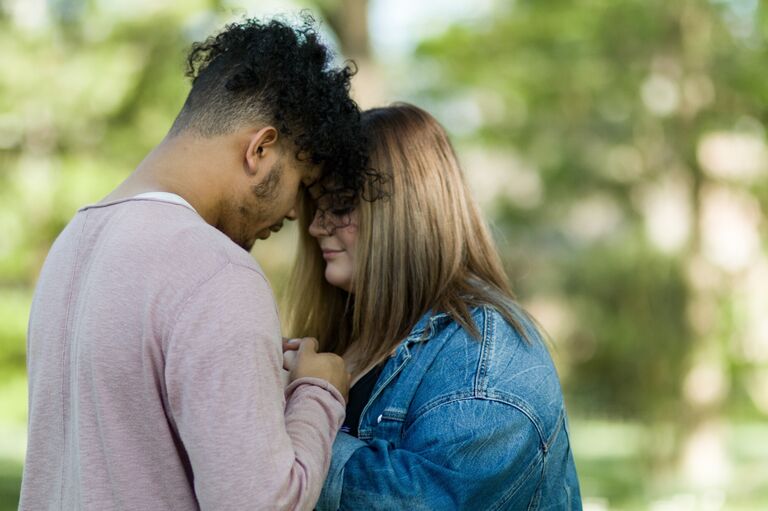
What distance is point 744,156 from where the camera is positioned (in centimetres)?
957

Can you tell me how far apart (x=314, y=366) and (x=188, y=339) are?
48 centimetres

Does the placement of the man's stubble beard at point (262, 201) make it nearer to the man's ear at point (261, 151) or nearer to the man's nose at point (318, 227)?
the man's ear at point (261, 151)

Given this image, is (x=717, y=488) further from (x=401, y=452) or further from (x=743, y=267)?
(x=401, y=452)

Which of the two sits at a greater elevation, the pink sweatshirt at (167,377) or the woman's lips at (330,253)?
the woman's lips at (330,253)

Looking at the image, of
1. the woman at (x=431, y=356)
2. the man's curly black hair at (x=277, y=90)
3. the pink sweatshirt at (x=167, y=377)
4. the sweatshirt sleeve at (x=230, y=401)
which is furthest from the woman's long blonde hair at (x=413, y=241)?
the sweatshirt sleeve at (x=230, y=401)

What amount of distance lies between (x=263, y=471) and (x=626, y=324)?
8220 millimetres

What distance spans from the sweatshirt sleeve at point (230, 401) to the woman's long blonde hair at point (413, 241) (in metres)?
0.85

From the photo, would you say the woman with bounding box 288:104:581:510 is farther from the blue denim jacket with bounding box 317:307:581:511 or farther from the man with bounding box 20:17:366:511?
the man with bounding box 20:17:366:511

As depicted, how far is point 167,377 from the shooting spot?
1812mm

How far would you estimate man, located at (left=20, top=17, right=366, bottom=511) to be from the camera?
1.80m

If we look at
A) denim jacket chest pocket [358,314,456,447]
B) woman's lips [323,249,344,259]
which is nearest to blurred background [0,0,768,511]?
woman's lips [323,249,344,259]

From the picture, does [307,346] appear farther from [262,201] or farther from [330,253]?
[330,253]

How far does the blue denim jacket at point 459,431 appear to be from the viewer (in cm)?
225

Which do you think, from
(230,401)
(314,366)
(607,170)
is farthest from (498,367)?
(607,170)
